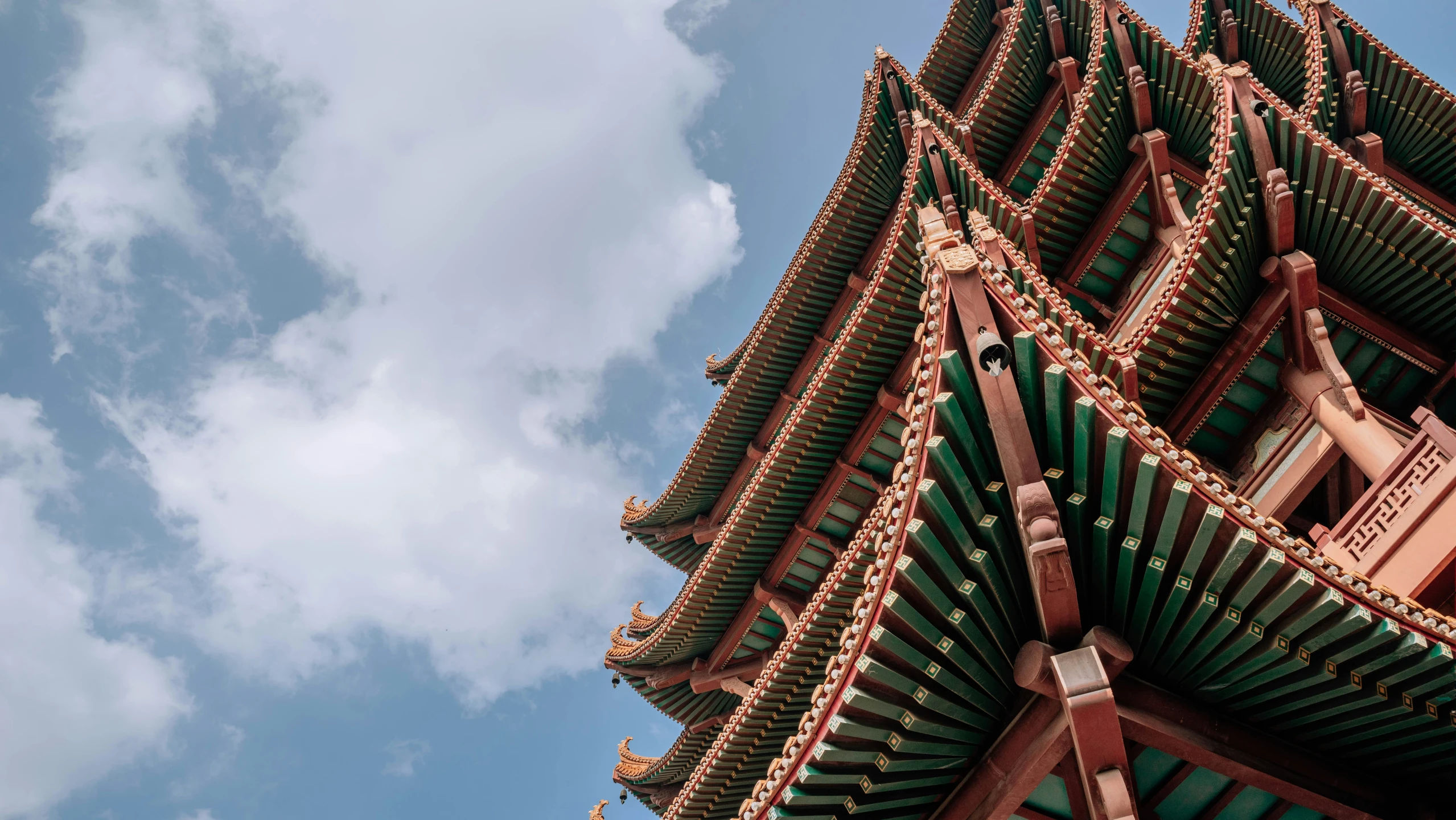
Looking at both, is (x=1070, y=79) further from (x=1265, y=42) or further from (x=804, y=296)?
(x=804, y=296)

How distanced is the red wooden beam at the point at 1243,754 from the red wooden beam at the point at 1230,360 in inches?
176

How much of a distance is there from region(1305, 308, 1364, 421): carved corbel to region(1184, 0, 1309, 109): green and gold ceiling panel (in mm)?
9040

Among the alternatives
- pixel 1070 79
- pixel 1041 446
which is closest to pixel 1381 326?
pixel 1041 446

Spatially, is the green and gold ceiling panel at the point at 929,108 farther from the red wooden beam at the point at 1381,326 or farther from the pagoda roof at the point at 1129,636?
the pagoda roof at the point at 1129,636

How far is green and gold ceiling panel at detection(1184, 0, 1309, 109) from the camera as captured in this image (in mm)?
16562

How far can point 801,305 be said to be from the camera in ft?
59.1

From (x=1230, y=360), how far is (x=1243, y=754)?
202 inches

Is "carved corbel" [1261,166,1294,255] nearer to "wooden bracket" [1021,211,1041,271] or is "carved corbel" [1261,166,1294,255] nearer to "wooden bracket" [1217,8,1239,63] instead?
"wooden bracket" [1021,211,1041,271]

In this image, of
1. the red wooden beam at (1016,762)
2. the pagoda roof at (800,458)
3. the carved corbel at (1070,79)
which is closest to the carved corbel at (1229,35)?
the carved corbel at (1070,79)

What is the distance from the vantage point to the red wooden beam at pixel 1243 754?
212 inches

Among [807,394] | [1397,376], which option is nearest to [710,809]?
[807,394]

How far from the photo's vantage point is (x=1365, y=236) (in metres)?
9.51

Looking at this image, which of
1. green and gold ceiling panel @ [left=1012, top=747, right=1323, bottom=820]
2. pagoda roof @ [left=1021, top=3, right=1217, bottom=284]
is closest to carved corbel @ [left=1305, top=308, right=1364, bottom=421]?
pagoda roof @ [left=1021, top=3, right=1217, bottom=284]

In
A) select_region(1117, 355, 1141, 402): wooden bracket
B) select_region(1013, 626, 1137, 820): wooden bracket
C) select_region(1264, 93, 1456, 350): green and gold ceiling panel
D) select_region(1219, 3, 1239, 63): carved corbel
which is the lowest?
select_region(1013, 626, 1137, 820): wooden bracket
